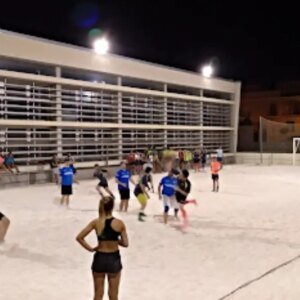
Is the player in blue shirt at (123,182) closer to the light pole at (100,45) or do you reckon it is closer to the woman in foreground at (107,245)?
the woman in foreground at (107,245)

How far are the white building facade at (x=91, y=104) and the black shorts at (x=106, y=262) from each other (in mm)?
17979

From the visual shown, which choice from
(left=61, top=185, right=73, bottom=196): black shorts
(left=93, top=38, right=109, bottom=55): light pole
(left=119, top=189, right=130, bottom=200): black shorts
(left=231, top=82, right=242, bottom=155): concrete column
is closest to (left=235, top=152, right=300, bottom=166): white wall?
(left=231, top=82, right=242, bottom=155): concrete column

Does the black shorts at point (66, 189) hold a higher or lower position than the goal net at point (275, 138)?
lower

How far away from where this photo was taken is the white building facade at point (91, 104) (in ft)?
76.2

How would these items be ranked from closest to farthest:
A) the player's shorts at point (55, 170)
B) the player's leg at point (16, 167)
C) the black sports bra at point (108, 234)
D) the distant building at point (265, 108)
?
the black sports bra at point (108, 234), the player's leg at point (16, 167), the player's shorts at point (55, 170), the distant building at point (265, 108)

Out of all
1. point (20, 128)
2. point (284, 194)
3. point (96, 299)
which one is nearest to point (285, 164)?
point (284, 194)

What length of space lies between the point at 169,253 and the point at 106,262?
4282 millimetres

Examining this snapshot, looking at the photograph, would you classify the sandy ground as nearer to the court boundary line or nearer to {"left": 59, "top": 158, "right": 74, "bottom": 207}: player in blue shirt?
the court boundary line

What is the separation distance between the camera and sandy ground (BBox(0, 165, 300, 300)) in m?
7.14

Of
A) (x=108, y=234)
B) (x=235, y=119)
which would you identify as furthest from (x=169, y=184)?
(x=235, y=119)

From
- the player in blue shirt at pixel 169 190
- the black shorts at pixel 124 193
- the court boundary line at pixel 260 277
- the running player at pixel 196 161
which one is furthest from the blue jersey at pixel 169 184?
the running player at pixel 196 161

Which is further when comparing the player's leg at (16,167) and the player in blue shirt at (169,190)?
the player's leg at (16,167)

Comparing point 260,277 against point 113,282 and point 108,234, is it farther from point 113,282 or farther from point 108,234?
point 108,234

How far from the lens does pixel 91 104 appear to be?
91.0ft
